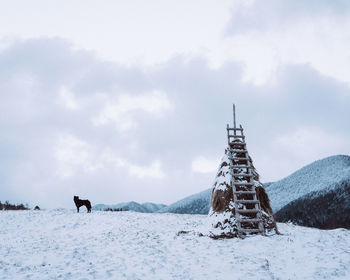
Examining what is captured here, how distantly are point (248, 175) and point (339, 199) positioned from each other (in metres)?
56.2

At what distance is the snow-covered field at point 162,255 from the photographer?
10.6m

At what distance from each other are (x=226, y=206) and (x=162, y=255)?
499cm

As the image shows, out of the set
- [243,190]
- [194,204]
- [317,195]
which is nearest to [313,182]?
Result: [317,195]

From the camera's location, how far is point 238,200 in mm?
15930

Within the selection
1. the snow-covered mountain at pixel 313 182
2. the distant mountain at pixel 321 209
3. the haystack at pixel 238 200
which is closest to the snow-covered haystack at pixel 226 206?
the haystack at pixel 238 200

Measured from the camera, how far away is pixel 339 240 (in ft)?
47.5

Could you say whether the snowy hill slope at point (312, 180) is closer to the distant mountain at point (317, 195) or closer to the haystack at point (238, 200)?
the distant mountain at point (317, 195)

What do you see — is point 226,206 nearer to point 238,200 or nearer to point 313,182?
point 238,200

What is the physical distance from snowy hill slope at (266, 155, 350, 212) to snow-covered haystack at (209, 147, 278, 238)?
5950cm

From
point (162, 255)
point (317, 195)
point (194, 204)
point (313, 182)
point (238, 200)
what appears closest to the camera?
point (162, 255)

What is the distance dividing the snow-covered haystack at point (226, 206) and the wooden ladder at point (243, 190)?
23 centimetres

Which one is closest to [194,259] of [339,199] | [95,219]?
[95,219]

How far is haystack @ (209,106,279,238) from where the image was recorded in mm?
15391

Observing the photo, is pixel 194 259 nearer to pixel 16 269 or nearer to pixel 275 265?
pixel 275 265
